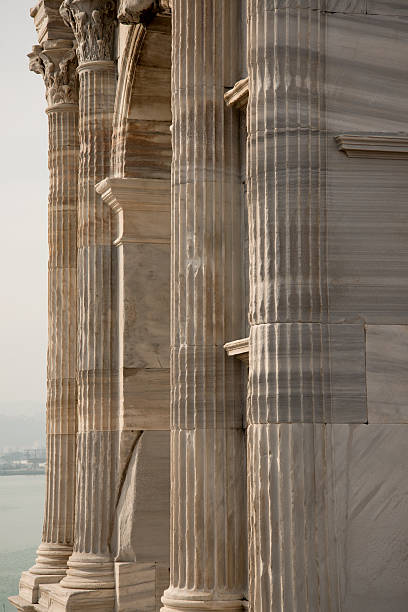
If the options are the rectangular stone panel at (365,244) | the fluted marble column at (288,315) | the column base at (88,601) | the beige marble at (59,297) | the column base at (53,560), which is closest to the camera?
the fluted marble column at (288,315)

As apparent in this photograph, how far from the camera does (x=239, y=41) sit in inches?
701

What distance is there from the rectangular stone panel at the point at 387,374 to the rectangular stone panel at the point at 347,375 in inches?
3.4

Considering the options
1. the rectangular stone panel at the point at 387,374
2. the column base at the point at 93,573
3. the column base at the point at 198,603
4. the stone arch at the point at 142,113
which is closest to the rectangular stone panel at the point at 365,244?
the rectangular stone panel at the point at 387,374

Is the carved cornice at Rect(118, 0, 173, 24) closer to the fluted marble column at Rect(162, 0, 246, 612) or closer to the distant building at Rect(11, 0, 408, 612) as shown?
the distant building at Rect(11, 0, 408, 612)

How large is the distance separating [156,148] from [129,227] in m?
1.44

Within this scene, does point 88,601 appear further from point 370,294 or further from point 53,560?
point 370,294

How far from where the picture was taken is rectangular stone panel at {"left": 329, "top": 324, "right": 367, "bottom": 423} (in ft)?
47.6

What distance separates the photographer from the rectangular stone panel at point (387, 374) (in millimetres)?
14578

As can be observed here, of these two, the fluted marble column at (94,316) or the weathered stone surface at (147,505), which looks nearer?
the weathered stone surface at (147,505)

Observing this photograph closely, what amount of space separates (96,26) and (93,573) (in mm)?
9629

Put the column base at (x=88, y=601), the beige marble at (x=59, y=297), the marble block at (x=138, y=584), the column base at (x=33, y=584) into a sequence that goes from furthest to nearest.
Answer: the beige marble at (x=59, y=297) → the column base at (x=33, y=584) → the column base at (x=88, y=601) → the marble block at (x=138, y=584)

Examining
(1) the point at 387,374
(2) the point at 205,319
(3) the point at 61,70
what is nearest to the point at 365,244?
(1) the point at 387,374

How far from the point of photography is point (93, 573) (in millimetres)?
23344

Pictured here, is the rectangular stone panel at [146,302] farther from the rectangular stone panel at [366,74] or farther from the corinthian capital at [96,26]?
the rectangular stone panel at [366,74]
